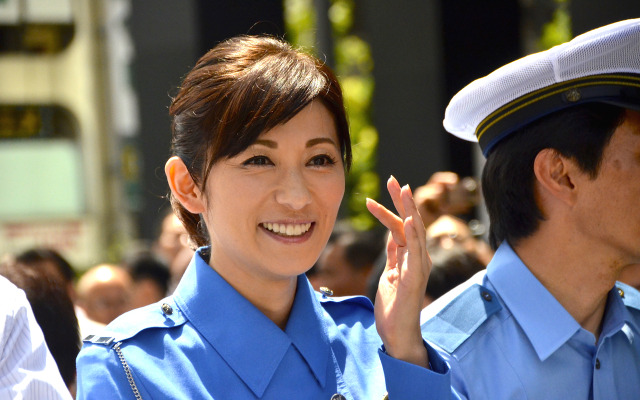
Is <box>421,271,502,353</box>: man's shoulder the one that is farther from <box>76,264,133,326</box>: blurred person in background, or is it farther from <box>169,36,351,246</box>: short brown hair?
<box>76,264,133,326</box>: blurred person in background

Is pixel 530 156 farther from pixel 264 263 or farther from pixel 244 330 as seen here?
pixel 244 330

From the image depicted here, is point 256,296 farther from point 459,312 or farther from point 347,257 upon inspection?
point 347,257

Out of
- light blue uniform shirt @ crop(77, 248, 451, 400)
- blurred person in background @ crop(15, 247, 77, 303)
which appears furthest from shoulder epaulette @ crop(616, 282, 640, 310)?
blurred person in background @ crop(15, 247, 77, 303)

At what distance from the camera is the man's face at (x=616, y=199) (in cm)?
258

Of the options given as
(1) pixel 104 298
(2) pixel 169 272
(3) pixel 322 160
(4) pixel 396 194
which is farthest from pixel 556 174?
(2) pixel 169 272

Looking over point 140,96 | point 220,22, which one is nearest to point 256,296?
point 220,22

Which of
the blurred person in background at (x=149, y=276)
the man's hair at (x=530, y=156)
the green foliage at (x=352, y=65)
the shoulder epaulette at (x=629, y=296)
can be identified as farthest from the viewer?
the green foliage at (x=352, y=65)

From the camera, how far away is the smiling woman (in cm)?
218

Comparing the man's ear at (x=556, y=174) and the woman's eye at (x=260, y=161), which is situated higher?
the woman's eye at (x=260, y=161)

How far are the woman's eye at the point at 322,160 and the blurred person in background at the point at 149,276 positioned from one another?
436cm

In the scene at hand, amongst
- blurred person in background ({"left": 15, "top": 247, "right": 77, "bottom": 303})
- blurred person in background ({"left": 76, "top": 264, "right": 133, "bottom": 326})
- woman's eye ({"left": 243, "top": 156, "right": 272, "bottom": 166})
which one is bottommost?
blurred person in background ({"left": 76, "top": 264, "right": 133, "bottom": 326})

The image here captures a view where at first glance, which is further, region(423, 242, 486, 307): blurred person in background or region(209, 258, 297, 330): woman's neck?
region(423, 242, 486, 307): blurred person in background

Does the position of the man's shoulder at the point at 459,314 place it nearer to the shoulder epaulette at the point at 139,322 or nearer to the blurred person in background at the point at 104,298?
the shoulder epaulette at the point at 139,322

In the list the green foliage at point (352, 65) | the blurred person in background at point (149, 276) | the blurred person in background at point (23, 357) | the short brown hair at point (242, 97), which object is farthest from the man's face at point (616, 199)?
the green foliage at point (352, 65)
